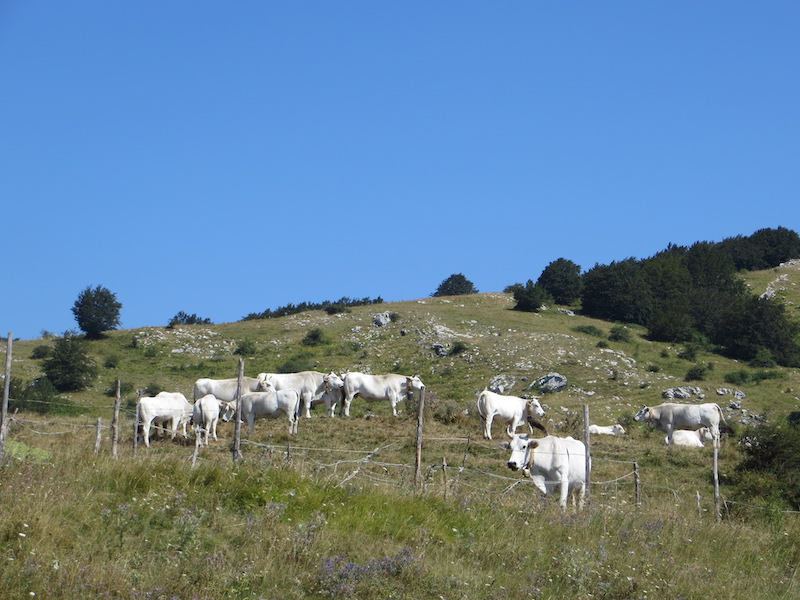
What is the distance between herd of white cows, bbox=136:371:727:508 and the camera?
56.6 ft

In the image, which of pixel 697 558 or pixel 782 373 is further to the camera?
pixel 782 373

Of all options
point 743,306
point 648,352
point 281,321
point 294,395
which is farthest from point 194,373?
point 743,306

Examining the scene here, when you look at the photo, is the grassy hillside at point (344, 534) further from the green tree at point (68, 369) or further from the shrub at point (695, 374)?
the shrub at point (695, 374)

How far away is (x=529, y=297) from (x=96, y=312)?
37046 millimetres

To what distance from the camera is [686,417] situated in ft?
108

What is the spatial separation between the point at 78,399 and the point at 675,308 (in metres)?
56.4

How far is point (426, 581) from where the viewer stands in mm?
10125

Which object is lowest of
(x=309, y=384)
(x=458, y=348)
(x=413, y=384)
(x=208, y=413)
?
(x=208, y=413)

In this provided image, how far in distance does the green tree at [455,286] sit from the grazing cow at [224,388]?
88.0 metres

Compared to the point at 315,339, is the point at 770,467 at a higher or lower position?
lower

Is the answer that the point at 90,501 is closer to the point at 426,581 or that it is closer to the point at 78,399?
the point at 426,581

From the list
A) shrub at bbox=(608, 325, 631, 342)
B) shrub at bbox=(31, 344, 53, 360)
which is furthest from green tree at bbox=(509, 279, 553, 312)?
shrub at bbox=(31, 344, 53, 360)

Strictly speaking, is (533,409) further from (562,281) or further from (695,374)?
Answer: (562,281)

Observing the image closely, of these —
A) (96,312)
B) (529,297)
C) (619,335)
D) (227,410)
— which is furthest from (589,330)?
(227,410)
